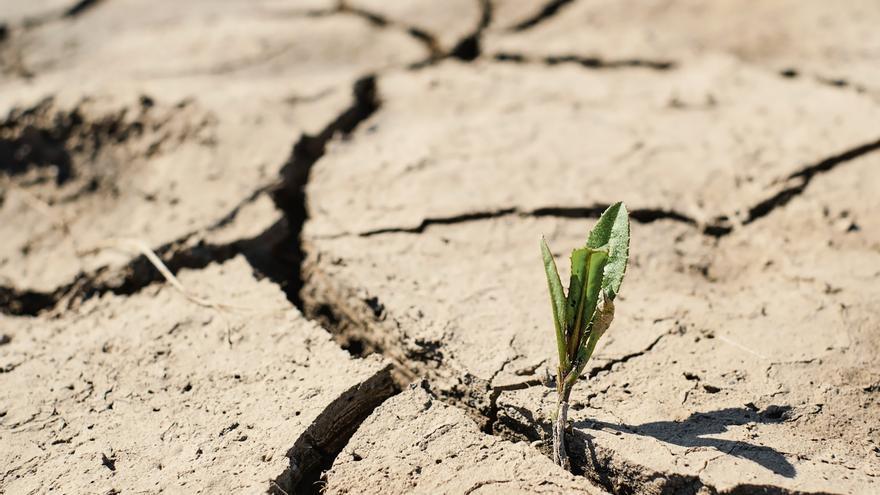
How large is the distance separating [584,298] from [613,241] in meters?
0.11

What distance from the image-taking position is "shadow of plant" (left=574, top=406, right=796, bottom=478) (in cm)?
121

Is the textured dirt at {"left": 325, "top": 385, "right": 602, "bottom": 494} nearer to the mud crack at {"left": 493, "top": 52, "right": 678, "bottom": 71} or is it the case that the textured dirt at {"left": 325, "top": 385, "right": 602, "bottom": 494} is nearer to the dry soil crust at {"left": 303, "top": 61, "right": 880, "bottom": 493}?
the dry soil crust at {"left": 303, "top": 61, "right": 880, "bottom": 493}

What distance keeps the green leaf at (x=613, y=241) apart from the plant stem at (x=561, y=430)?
0.18 metres

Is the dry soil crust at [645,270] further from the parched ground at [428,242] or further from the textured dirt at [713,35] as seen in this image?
the textured dirt at [713,35]

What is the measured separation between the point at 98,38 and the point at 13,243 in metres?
1.12

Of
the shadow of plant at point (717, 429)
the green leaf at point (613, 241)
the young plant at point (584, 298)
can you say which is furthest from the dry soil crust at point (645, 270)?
the green leaf at point (613, 241)

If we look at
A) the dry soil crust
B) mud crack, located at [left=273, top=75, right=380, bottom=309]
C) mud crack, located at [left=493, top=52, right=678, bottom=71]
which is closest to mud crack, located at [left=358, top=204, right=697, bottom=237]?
the dry soil crust

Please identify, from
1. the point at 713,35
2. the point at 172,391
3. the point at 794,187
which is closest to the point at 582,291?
the point at 172,391

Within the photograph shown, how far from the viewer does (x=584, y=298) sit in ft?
3.88

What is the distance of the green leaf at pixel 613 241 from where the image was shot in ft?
3.95

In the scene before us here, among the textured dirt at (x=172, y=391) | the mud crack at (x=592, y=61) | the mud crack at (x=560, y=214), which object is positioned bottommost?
the textured dirt at (x=172, y=391)

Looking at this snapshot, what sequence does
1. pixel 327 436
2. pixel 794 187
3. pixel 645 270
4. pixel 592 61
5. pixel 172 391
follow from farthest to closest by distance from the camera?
pixel 592 61
pixel 794 187
pixel 645 270
pixel 172 391
pixel 327 436

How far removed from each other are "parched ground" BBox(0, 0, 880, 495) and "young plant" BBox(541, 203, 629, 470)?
0.12 meters

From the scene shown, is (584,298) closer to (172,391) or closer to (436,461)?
→ (436,461)
